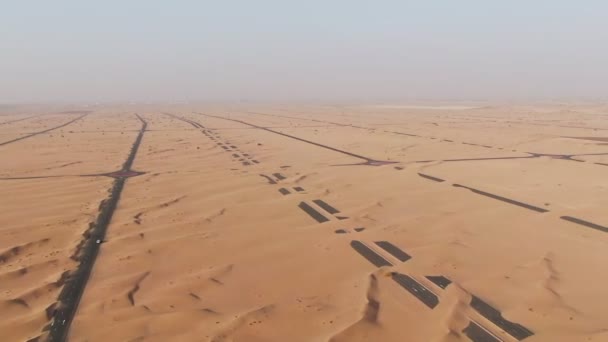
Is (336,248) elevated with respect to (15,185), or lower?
elevated

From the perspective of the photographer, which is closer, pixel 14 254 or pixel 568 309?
pixel 568 309

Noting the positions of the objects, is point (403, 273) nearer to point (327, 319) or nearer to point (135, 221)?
point (327, 319)

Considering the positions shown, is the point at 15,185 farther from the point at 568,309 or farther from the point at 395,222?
the point at 568,309

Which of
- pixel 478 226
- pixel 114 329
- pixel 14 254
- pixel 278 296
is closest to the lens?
pixel 114 329

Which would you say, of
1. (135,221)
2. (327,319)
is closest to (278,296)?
(327,319)

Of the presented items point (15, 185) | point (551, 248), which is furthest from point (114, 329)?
point (15, 185)

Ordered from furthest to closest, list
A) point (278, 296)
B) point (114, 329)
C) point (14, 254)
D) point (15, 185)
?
point (15, 185) → point (14, 254) → point (278, 296) → point (114, 329)
